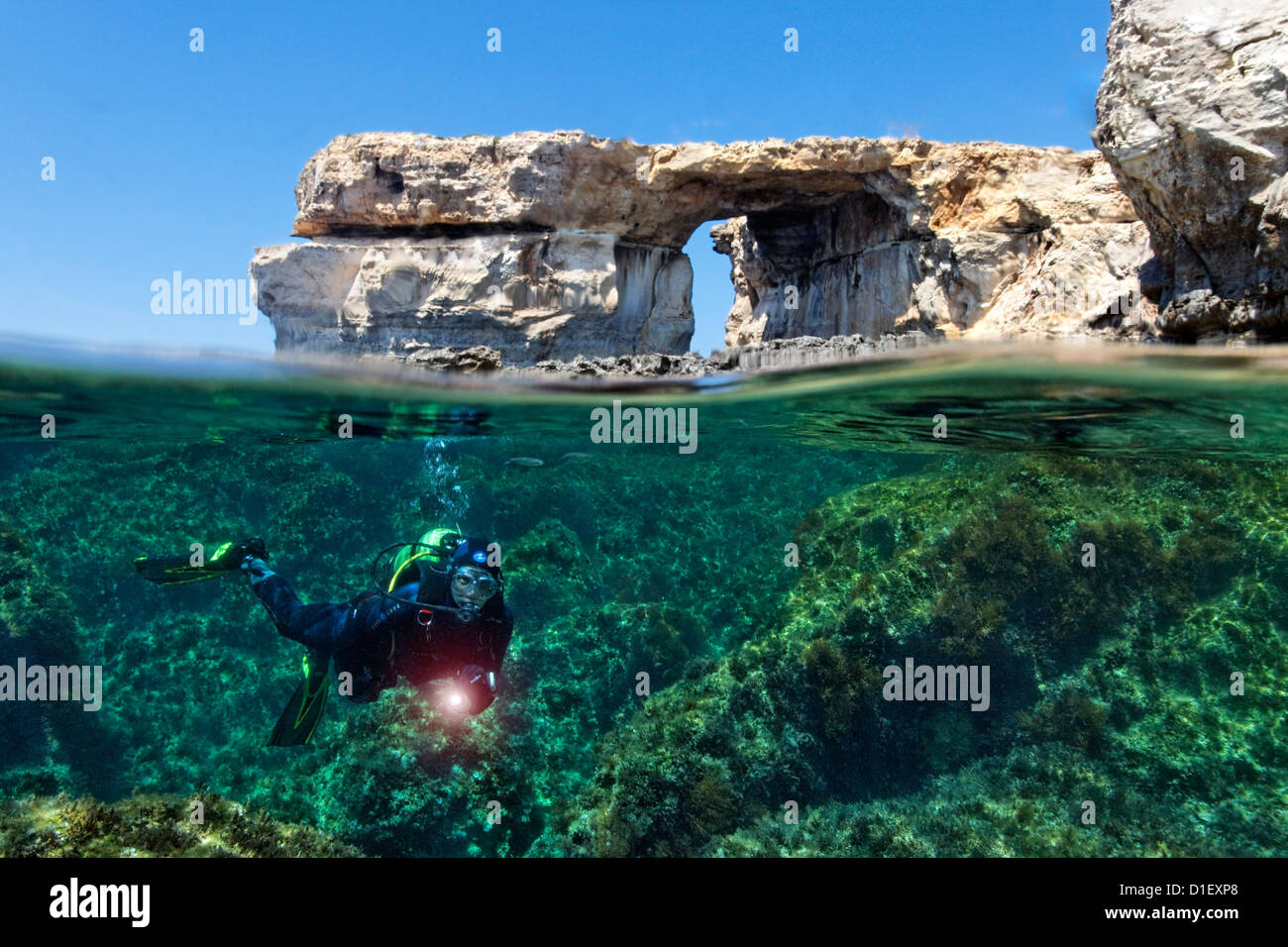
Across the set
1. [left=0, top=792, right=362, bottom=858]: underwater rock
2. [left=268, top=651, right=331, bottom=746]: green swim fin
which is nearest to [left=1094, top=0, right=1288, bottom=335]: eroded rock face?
[left=268, top=651, right=331, bottom=746]: green swim fin

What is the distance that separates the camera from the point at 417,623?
367 inches

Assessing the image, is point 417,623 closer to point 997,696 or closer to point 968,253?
point 997,696

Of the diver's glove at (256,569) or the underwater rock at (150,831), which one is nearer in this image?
the underwater rock at (150,831)

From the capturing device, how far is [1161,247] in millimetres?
11742

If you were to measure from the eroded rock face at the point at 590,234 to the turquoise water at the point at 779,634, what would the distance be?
4.58m

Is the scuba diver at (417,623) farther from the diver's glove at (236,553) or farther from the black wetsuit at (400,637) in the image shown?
the diver's glove at (236,553)

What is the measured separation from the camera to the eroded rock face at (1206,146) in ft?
32.1

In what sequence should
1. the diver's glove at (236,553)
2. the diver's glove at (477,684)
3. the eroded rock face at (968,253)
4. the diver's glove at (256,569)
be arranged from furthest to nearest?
the eroded rock face at (968,253)
the diver's glove at (236,553)
the diver's glove at (256,569)
the diver's glove at (477,684)

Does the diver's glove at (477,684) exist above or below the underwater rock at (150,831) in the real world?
above

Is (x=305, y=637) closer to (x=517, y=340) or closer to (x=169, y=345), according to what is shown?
(x=169, y=345)

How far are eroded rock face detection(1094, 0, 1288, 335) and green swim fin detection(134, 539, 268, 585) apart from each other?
1267 centimetres

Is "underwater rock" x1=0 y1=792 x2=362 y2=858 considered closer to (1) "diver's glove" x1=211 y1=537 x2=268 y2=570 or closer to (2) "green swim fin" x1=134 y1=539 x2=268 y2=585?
(2) "green swim fin" x1=134 y1=539 x2=268 y2=585

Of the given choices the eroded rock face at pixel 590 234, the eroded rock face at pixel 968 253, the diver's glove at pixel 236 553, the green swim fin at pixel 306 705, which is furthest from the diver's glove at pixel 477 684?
the eroded rock face at pixel 590 234
